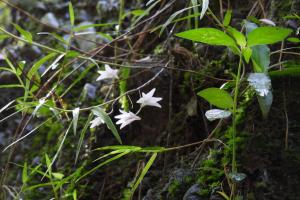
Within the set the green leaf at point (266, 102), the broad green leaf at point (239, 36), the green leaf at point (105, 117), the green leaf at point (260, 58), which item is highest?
the broad green leaf at point (239, 36)

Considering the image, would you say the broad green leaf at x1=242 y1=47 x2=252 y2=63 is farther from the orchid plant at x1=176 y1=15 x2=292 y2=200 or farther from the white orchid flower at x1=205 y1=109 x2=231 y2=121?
the white orchid flower at x1=205 y1=109 x2=231 y2=121

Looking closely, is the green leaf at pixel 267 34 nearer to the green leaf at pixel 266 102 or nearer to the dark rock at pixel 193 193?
the green leaf at pixel 266 102

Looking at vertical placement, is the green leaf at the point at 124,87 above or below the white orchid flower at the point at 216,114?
below

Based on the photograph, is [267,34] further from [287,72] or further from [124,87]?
[124,87]

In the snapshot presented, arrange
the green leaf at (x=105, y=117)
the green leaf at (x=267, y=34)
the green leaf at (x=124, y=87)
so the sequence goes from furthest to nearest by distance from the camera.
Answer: the green leaf at (x=124, y=87), the green leaf at (x=105, y=117), the green leaf at (x=267, y=34)

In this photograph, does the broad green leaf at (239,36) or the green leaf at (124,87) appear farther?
the green leaf at (124,87)

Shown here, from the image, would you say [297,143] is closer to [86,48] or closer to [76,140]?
[76,140]

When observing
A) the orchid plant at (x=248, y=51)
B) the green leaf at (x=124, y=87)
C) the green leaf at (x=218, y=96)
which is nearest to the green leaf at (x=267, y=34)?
the orchid plant at (x=248, y=51)
